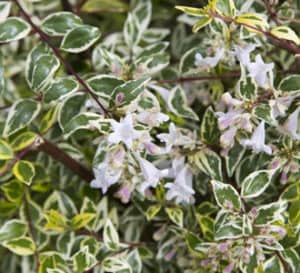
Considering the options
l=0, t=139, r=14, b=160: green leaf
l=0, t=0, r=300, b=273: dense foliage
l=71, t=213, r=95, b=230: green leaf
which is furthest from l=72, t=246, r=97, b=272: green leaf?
l=0, t=139, r=14, b=160: green leaf

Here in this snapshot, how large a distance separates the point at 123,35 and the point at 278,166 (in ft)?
1.81

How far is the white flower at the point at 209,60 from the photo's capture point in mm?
1226

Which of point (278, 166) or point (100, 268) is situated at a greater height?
point (278, 166)

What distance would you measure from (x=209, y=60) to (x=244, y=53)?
0.08 meters

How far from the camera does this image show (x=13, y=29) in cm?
125

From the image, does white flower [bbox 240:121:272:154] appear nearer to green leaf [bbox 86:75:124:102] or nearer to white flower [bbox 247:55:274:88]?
white flower [bbox 247:55:274:88]

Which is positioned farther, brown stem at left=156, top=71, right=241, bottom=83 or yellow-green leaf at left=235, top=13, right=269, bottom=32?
brown stem at left=156, top=71, right=241, bottom=83

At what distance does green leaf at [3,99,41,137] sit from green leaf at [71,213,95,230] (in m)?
0.21

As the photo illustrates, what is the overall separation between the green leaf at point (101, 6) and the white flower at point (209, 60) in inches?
14.5

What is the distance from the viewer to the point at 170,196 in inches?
48.2

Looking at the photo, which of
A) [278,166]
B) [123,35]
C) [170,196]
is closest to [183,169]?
[170,196]

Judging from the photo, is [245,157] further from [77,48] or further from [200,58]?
[77,48]

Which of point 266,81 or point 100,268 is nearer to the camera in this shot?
point 266,81

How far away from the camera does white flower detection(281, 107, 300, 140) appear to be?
1161mm
